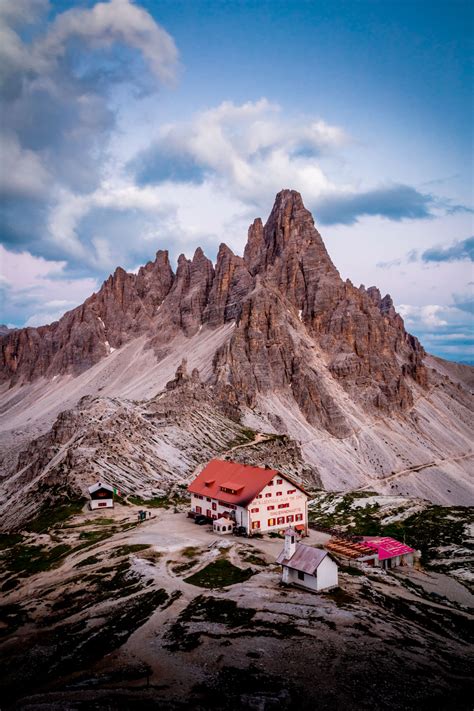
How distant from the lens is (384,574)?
164 feet

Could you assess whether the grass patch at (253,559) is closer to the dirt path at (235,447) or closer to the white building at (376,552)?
the white building at (376,552)

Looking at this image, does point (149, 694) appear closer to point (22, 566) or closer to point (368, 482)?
point (22, 566)

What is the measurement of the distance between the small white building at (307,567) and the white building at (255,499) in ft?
62.2

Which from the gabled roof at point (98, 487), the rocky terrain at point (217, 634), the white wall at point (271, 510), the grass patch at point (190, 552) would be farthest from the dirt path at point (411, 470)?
the rocky terrain at point (217, 634)

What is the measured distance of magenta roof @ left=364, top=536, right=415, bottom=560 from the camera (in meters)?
54.8

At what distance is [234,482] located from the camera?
224ft

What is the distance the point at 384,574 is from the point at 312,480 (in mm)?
77672

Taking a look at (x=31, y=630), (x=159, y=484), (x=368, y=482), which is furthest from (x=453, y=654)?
(x=368, y=482)

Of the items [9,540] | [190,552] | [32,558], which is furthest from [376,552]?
[9,540]

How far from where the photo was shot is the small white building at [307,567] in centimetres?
4084

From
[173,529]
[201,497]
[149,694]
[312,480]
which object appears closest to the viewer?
[149,694]

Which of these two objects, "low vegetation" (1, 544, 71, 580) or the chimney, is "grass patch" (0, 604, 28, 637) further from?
the chimney

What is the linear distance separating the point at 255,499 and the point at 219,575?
17371mm

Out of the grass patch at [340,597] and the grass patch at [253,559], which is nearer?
the grass patch at [340,597]
